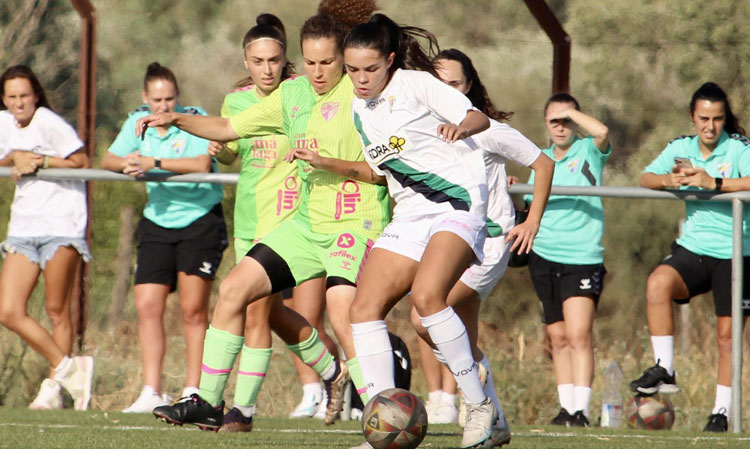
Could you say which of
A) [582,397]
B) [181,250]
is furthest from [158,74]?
[582,397]

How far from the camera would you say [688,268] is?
780 centimetres

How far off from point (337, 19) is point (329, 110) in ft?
1.39

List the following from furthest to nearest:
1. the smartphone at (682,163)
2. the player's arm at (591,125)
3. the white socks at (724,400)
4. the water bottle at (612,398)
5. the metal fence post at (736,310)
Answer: the water bottle at (612,398), the player's arm at (591,125), the smartphone at (682,163), the white socks at (724,400), the metal fence post at (736,310)

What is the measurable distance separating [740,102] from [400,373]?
9.01 metres

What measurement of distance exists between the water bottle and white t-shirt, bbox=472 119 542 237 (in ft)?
7.30

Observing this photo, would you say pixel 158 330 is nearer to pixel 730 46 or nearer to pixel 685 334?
pixel 685 334

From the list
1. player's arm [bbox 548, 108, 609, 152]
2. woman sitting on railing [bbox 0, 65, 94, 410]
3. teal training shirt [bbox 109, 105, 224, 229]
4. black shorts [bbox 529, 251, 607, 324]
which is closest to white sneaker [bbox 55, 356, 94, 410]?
woman sitting on railing [bbox 0, 65, 94, 410]

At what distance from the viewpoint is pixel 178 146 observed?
8.23m

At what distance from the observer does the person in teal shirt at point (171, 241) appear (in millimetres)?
8016

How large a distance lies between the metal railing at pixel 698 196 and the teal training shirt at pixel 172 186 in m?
0.23

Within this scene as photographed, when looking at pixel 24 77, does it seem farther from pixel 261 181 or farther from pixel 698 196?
pixel 698 196

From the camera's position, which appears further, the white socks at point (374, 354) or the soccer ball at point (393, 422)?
the white socks at point (374, 354)

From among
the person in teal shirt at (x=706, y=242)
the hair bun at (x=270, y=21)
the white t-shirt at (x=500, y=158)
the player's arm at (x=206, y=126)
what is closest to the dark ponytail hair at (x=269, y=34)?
the hair bun at (x=270, y=21)

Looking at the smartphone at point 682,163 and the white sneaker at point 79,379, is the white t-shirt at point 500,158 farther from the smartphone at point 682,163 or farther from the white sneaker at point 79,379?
the white sneaker at point 79,379
